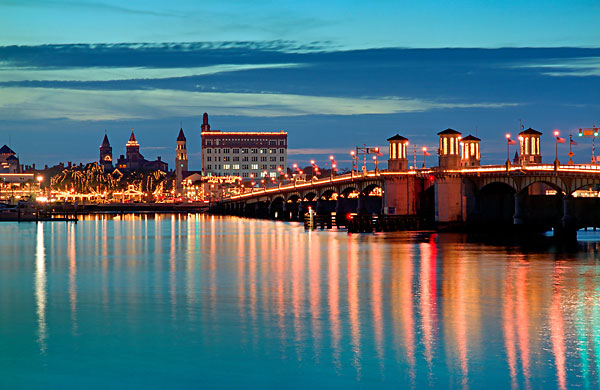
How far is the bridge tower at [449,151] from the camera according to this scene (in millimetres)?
107812

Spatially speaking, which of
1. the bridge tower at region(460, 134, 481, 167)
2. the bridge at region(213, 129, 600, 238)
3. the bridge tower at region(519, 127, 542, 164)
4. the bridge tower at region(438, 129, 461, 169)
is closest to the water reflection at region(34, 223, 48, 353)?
the bridge at region(213, 129, 600, 238)

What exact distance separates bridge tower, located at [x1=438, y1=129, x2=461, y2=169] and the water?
4588 cm

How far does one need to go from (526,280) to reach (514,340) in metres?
18.3

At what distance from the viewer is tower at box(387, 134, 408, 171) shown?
123m

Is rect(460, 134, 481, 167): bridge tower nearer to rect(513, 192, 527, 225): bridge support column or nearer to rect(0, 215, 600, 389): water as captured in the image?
rect(513, 192, 527, 225): bridge support column

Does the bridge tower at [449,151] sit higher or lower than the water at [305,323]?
higher

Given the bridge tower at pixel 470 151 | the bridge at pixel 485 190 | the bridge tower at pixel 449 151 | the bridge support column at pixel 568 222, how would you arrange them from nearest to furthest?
the bridge support column at pixel 568 222 → the bridge at pixel 485 190 → the bridge tower at pixel 449 151 → the bridge tower at pixel 470 151

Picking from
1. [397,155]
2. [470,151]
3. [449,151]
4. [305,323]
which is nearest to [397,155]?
[397,155]

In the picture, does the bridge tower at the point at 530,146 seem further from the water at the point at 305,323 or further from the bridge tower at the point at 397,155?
the water at the point at 305,323

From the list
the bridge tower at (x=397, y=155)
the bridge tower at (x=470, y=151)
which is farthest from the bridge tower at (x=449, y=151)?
the bridge tower at (x=397, y=155)

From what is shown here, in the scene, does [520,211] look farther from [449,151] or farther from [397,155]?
[397,155]

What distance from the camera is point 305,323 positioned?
33.2 m

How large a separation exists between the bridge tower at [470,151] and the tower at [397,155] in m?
9.19

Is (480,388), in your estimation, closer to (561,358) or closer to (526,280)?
(561,358)
